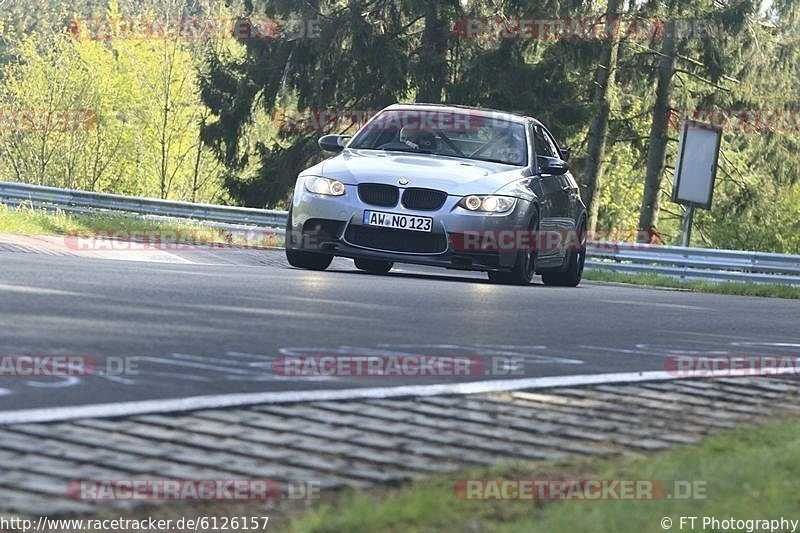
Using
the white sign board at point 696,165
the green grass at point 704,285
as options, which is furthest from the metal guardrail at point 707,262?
the white sign board at point 696,165

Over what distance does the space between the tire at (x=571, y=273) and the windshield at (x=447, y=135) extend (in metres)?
2.09

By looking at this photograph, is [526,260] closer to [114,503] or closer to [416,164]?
[416,164]

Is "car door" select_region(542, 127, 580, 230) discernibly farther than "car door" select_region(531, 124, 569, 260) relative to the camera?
Yes

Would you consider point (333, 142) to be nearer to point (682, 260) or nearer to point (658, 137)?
point (682, 260)

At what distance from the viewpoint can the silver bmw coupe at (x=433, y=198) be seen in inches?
521

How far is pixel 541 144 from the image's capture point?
15.4 meters

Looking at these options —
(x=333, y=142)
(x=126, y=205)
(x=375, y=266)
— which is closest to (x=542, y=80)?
(x=126, y=205)

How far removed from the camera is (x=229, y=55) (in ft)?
132

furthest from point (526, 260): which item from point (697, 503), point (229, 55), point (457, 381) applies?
point (229, 55)

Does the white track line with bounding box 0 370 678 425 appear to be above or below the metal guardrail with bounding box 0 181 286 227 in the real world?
above

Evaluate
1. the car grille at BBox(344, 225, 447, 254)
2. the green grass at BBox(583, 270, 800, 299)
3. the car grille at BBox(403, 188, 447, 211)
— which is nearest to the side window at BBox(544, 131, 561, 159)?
the car grille at BBox(403, 188, 447, 211)

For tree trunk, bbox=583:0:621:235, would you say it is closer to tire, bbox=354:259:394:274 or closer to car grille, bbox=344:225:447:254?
tire, bbox=354:259:394:274

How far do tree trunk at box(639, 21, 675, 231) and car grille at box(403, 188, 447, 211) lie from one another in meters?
26.2

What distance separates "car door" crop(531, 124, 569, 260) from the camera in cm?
1448
